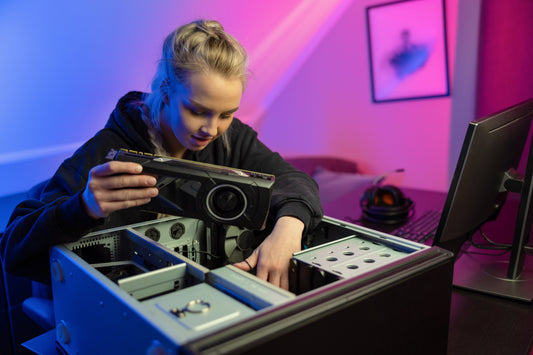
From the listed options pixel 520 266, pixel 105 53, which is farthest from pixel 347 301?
pixel 105 53

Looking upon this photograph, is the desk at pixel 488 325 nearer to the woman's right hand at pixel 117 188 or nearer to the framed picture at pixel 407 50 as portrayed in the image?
the woman's right hand at pixel 117 188

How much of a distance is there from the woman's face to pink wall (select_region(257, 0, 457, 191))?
78.5 inches

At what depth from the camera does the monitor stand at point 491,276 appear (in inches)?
34.4

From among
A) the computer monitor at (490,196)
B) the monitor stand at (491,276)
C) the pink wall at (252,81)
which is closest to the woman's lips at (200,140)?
the computer monitor at (490,196)

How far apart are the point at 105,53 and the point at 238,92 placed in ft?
3.55

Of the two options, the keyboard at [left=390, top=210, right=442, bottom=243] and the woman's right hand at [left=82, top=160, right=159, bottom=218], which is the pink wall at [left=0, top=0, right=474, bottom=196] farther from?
the keyboard at [left=390, top=210, right=442, bottom=243]

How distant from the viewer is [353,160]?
3.04m

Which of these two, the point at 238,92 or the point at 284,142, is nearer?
the point at 238,92

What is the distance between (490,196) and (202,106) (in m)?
0.62

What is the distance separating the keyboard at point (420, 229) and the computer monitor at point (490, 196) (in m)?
0.12

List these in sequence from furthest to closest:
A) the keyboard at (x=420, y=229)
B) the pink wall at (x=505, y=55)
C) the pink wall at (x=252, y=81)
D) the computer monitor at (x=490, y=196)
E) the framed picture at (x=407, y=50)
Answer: the framed picture at (x=407, y=50) → the pink wall at (x=505, y=55) → the pink wall at (x=252, y=81) → the keyboard at (x=420, y=229) → the computer monitor at (x=490, y=196)

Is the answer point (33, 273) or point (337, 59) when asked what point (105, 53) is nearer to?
point (33, 273)

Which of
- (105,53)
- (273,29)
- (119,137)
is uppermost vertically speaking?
(273,29)

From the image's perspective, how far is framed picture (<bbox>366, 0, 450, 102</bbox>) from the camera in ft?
8.18
